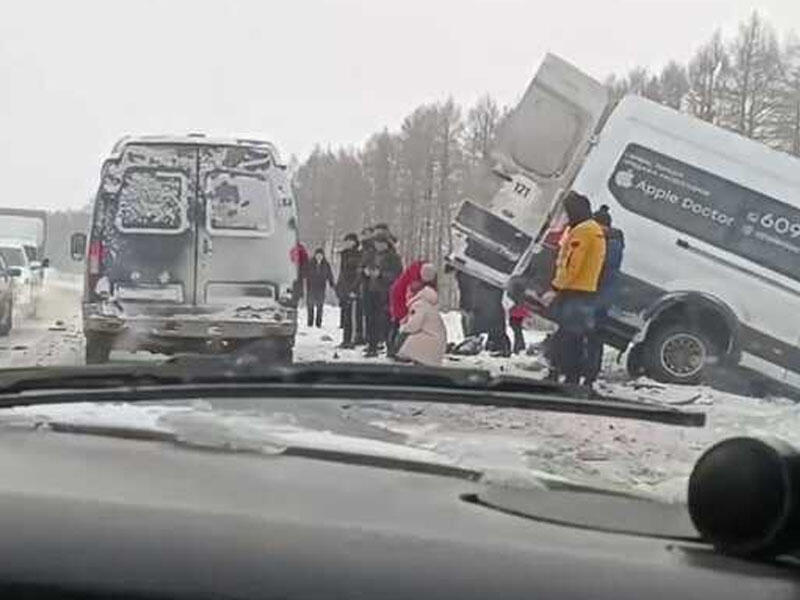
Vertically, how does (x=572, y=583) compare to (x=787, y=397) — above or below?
above

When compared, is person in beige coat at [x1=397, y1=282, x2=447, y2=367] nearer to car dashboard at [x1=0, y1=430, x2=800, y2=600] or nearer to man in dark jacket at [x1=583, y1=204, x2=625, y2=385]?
man in dark jacket at [x1=583, y1=204, x2=625, y2=385]

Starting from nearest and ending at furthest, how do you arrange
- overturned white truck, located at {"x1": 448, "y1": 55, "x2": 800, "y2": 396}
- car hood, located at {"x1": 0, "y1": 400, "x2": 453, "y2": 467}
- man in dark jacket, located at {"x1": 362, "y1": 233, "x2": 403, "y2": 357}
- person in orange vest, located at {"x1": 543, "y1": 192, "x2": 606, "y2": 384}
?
car hood, located at {"x1": 0, "y1": 400, "x2": 453, "y2": 467}, person in orange vest, located at {"x1": 543, "y1": 192, "x2": 606, "y2": 384}, overturned white truck, located at {"x1": 448, "y1": 55, "x2": 800, "y2": 396}, man in dark jacket, located at {"x1": 362, "y1": 233, "x2": 403, "y2": 357}

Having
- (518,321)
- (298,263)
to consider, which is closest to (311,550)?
(298,263)

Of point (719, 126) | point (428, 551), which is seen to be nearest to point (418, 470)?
point (428, 551)

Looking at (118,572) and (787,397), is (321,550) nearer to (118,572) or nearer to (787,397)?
(118,572)

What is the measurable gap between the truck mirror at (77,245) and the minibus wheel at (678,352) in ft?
19.6

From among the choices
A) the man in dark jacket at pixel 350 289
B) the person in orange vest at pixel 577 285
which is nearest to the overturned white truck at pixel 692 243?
the man in dark jacket at pixel 350 289

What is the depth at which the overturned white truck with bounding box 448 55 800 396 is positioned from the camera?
50.0 ft

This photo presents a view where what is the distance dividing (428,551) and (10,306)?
69.9 feet

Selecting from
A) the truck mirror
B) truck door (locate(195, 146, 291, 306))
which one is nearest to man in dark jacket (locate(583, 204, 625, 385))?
truck door (locate(195, 146, 291, 306))

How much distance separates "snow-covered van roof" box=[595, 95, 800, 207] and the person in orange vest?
3.15 metres

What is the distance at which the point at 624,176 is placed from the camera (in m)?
15.8

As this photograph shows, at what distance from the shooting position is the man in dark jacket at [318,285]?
2041 centimetres

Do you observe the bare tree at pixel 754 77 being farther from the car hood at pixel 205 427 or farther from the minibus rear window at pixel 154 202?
the car hood at pixel 205 427
